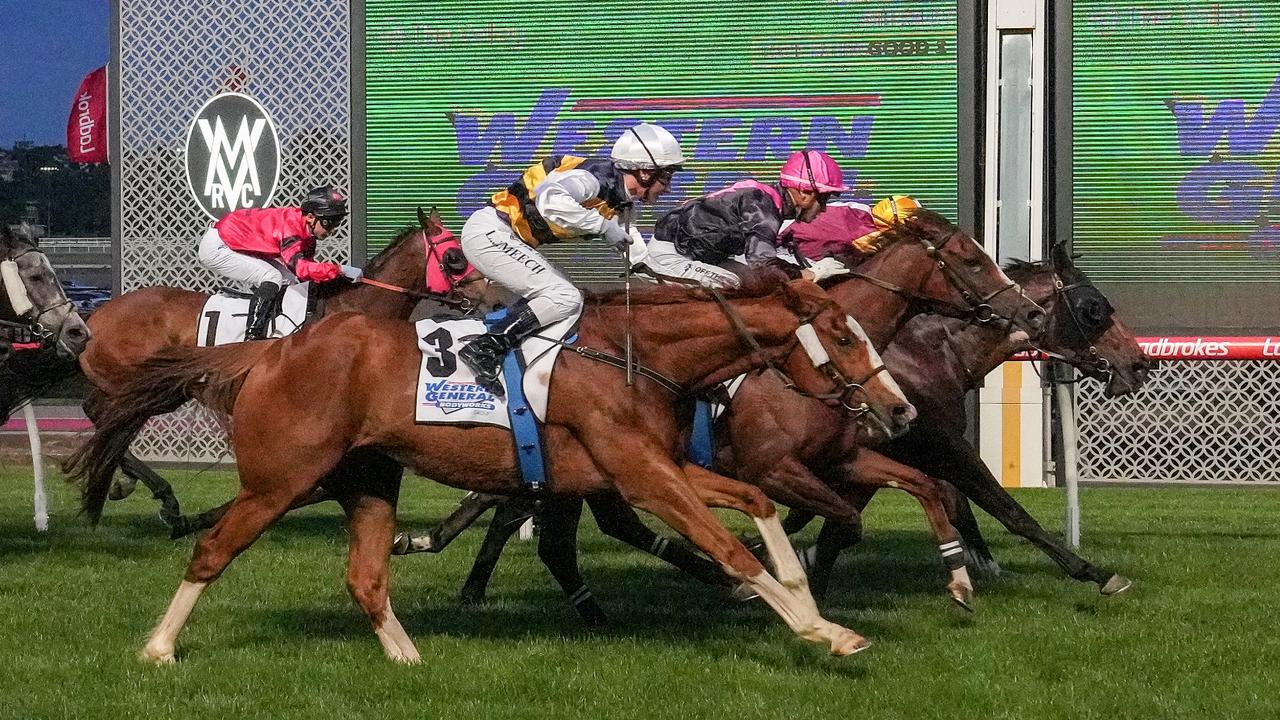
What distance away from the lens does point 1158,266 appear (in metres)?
13.1

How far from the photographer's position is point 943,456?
761cm

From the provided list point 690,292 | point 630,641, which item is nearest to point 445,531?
point 630,641

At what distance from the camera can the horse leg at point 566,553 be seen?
22.9 ft

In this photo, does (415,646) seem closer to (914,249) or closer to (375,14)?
(914,249)

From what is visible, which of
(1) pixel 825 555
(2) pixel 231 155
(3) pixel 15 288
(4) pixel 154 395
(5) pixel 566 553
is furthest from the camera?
(2) pixel 231 155

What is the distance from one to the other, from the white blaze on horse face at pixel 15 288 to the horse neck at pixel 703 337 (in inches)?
134

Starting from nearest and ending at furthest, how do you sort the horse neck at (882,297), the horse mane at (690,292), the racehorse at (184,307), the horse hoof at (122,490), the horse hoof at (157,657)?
the horse hoof at (157,657) < the horse mane at (690,292) < the horse neck at (882,297) < the racehorse at (184,307) < the horse hoof at (122,490)

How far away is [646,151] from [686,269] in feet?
2.37

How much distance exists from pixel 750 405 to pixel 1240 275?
7438mm

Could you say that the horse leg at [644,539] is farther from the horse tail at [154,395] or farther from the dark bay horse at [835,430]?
the horse tail at [154,395]

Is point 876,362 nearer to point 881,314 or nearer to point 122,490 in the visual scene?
point 881,314

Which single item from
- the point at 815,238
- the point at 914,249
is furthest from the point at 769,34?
the point at 914,249

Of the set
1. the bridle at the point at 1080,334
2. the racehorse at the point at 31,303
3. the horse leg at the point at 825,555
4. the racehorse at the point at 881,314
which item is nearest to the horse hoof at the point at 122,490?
the racehorse at the point at 31,303

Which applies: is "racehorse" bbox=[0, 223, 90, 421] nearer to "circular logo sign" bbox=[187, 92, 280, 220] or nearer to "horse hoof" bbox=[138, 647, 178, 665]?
"horse hoof" bbox=[138, 647, 178, 665]
